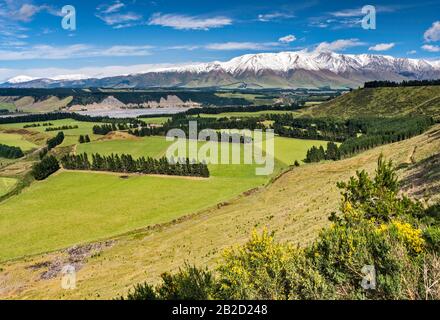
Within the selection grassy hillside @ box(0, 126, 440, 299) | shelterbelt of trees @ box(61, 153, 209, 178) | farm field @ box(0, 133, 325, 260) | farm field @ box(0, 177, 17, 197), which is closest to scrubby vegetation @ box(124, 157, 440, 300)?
grassy hillside @ box(0, 126, 440, 299)

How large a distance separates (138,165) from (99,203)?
44.9m

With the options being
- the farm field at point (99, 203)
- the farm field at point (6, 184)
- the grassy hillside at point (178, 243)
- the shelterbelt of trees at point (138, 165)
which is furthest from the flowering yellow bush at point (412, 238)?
the farm field at point (6, 184)

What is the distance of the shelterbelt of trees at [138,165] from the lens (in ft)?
512

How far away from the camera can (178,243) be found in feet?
258

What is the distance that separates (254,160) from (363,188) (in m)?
130

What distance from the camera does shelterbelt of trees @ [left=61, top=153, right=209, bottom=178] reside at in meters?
156

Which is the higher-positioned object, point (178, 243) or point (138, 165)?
point (138, 165)

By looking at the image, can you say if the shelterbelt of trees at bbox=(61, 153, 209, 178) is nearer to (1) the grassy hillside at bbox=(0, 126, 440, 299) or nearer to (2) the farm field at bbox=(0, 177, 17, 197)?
(2) the farm field at bbox=(0, 177, 17, 197)

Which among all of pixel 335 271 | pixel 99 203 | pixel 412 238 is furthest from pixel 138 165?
pixel 412 238

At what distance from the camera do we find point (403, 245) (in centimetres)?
2608

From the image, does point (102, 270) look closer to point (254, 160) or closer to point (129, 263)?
point (129, 263)

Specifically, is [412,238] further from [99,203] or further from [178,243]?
[99,203]

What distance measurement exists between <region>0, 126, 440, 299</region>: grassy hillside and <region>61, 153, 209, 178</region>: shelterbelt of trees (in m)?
48.9
